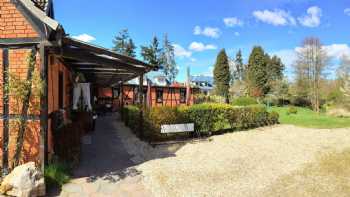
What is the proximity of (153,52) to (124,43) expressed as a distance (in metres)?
6.41

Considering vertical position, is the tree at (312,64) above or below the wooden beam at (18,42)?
above

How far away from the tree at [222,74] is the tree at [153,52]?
43.0 ft

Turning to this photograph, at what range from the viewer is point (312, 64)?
3186cm

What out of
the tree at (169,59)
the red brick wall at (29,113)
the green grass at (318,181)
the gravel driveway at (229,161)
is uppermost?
the tree at (169,59)

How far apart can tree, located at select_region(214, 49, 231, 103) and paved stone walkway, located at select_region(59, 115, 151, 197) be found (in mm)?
39414

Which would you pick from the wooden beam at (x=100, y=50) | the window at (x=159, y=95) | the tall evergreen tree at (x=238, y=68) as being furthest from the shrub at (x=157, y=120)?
the tall evergreen tree at (x=238, y=68)

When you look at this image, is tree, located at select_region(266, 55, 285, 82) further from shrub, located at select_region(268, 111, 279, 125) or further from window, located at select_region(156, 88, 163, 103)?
shrub, located at select_region(268, 111, 279, 125)

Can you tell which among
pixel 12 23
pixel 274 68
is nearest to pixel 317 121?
pixel 12 23

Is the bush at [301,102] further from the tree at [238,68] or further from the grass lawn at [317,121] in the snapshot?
the grass lawn at [317,121]

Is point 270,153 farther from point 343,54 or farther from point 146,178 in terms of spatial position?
point 343,54

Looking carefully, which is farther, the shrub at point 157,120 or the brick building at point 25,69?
the shrub at point 157,120

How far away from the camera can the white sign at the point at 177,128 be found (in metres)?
9.39

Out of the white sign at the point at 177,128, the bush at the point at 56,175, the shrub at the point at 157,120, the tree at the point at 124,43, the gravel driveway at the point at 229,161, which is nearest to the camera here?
the bush at the point at 56,175

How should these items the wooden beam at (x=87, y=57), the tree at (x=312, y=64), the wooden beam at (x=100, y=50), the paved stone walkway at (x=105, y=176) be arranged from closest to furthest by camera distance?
the paved stone walkway at (x=105, y=176), the wooden beam at (x=100, y=50), the wooden beam at (x=87, y=57), the tree at (x=312, y=64)
